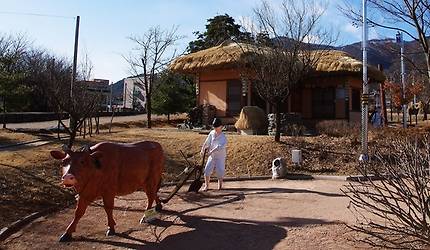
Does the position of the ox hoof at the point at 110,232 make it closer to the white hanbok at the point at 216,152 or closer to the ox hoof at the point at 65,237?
the ox hoof at the point at 65,237

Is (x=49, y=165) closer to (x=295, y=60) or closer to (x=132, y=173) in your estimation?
(x=132, y=173)

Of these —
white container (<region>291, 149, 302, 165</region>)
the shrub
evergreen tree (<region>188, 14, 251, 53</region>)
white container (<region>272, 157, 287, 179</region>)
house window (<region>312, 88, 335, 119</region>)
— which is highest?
evergreen tree (<region>188, 14, 251, 53</region>)

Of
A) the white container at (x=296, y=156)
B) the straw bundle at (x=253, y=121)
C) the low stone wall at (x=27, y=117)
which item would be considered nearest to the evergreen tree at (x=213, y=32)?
the low stone wall at (x=27, y=117)

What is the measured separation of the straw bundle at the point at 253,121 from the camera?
18.4m

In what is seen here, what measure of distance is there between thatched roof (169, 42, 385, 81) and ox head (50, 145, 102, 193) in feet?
44.2

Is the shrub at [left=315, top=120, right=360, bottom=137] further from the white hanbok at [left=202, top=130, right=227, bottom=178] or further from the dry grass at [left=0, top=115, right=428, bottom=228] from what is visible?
the white hanbok at [left=202, top=130, right=227, bottom=178]

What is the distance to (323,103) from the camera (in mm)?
23359

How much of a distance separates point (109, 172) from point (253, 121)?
1210 centimetres

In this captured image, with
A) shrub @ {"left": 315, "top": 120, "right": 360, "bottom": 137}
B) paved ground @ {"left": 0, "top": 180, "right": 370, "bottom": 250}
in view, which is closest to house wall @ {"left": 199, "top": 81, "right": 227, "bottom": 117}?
shrub @ {"left": 315, "top": 120, "right": 360, "bottom": 137}

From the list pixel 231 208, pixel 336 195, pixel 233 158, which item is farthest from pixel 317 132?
pixel 231 208

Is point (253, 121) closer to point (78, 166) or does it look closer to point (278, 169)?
point (278, 169)

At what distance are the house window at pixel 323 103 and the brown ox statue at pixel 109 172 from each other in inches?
655

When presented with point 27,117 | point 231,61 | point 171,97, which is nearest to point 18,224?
point 231,61

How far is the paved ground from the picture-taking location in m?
6.21
